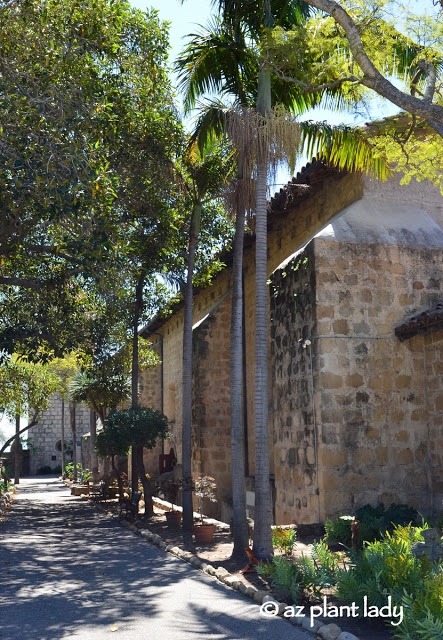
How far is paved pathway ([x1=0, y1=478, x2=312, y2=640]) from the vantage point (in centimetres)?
546

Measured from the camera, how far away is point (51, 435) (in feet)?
165

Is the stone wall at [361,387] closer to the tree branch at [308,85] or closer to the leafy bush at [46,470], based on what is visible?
the tree branch at [308,85]

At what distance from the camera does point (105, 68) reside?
11078 millimetres

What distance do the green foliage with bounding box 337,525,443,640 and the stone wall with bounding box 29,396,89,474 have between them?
45.6 meters

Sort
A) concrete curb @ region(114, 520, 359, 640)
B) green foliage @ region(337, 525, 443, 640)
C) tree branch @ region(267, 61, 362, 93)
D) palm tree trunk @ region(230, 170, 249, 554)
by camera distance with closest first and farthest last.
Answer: green foliage @ region(337, 525, 443, 640) → concrete curb @ region(114, 520, 359, 640) → tree branch @ region(267, 61, 362, 93) → palm tree trunk @ region(230, 170, 249, 554)

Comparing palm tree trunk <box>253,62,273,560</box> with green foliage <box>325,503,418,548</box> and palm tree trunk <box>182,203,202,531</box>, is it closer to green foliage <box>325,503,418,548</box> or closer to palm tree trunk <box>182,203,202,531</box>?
green foliage <box>325,503,418,548</box>

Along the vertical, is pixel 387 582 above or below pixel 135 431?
below

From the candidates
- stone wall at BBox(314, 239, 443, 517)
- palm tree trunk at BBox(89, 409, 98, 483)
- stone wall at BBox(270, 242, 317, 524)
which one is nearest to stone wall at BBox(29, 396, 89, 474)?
palm tree trunk at BBox(89, 409, 98, 483)

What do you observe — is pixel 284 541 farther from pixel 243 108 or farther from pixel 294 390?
pixel 243 108

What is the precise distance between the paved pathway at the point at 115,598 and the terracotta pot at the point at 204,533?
709 mm

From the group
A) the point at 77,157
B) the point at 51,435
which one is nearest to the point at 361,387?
the point at 77,157

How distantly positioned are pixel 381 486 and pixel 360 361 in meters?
2.01

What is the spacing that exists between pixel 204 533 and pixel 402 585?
5.66 m

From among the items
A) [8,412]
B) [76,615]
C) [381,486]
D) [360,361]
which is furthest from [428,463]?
[8,412]
